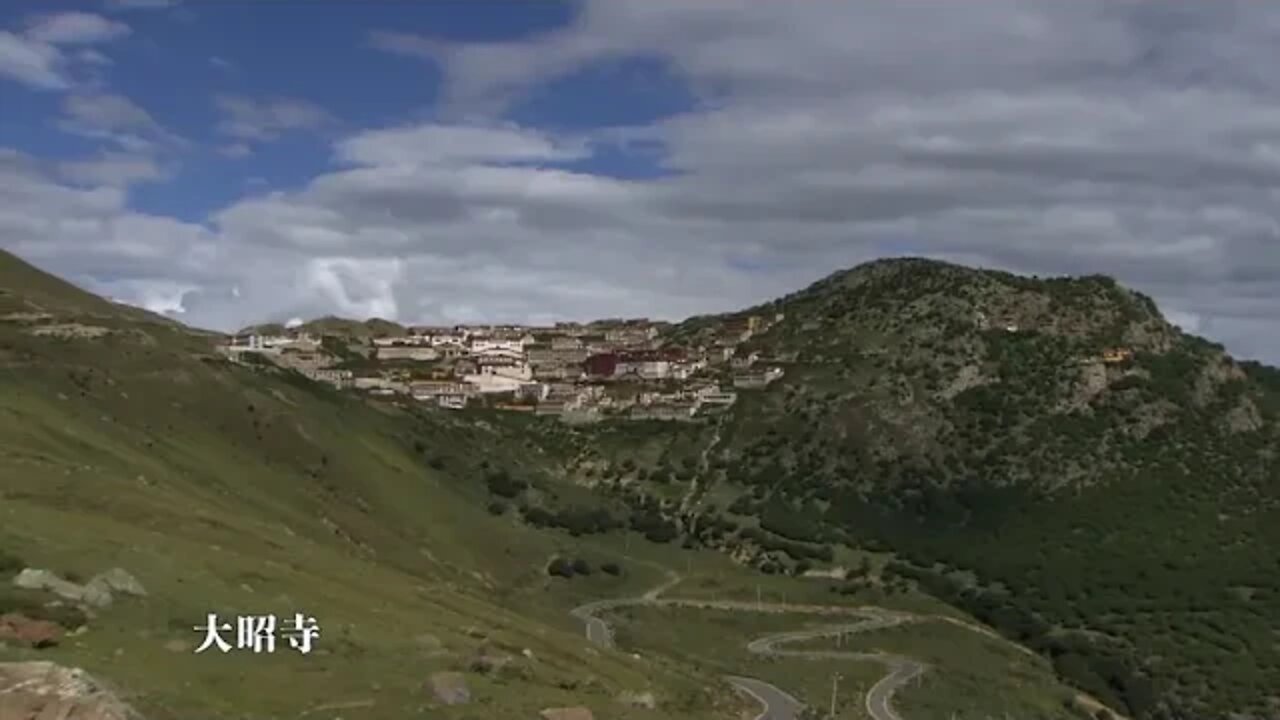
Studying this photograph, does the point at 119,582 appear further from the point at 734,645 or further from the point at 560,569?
the point at 560,569

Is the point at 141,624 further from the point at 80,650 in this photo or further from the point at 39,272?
the point at 39,272

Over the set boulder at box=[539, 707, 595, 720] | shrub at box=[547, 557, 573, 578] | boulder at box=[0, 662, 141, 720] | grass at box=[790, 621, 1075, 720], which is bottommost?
grass at box=[790, 621, 1075, 720]

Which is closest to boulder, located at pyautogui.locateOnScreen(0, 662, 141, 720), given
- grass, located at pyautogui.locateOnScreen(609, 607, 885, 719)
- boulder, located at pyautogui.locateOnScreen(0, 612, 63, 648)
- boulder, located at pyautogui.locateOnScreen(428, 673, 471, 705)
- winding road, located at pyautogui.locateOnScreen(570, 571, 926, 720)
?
boulder, located at pyautogui.locateOnScreen(0, 612, 63, 648)

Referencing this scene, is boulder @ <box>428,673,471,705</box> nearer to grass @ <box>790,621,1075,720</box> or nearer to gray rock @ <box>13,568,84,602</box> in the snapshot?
gray rock @ <box>13,568,84,602</box>

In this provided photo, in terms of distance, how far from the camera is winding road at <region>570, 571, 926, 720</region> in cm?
7150

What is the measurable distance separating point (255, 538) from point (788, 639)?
58282 millimetres

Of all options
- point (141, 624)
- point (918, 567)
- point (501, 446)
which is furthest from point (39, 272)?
point (141, 624)

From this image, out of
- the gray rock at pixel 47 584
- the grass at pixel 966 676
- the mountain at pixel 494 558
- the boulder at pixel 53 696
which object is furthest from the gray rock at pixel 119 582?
the grass at pixel 966 676

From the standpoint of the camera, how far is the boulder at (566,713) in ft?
129

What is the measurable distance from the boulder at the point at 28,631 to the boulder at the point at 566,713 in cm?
1371

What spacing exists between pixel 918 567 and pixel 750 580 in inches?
1446

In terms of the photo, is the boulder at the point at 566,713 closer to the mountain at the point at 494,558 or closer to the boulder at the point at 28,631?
the mountain at the point at 494,558

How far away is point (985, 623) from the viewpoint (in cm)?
14288

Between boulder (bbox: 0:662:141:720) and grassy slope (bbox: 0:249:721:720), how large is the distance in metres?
6.93
